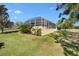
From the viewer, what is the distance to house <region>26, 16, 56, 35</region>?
5.29 feet

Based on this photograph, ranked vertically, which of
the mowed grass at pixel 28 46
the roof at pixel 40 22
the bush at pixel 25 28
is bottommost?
the mowed grass at pixel 28 46

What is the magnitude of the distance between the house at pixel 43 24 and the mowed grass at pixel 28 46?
0.24 ft

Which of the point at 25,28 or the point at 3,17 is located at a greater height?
the point at 3,17

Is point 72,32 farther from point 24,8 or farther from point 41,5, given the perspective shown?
point 24,8

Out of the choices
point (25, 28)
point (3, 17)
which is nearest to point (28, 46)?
point (25, 28)

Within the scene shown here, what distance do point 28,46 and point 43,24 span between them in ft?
0.84

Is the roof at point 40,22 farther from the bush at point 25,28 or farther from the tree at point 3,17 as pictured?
the tree at point 3,17

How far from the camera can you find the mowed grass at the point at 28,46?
5.20 ft

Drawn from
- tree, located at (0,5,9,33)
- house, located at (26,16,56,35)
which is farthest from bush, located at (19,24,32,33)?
tree, located at (0,5,9,33)

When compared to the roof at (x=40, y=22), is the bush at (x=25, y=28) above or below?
below

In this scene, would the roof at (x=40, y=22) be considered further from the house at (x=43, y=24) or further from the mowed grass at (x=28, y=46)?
the mowed grass at (x=28, y=46)

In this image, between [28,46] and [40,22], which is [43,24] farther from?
[28,46]

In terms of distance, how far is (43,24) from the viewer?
164cm

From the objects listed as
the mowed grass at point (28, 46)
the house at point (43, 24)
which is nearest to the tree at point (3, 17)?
the mowed grass at point (28, 46)
